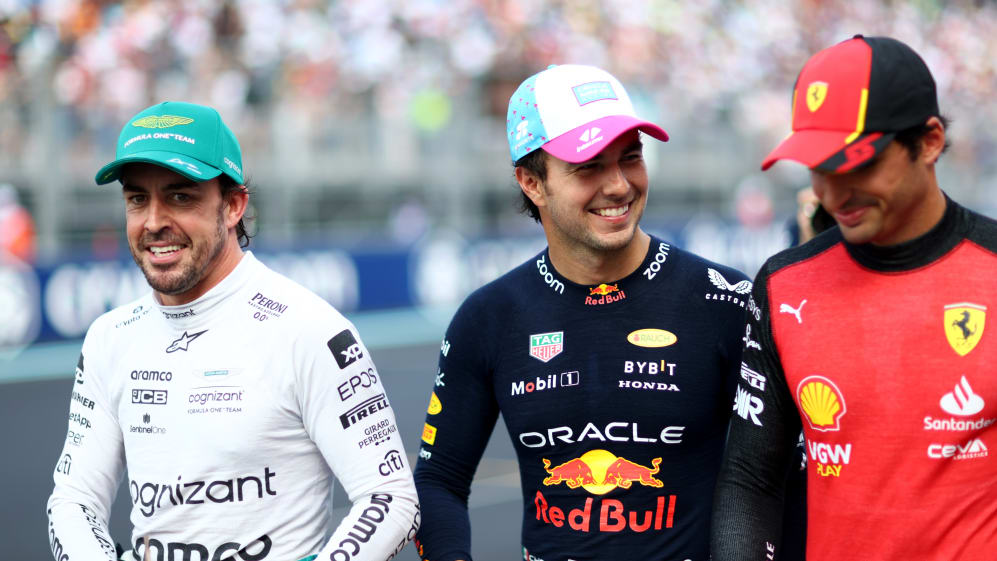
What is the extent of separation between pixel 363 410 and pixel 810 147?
1260 mm

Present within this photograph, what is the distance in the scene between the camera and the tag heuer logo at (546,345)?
3.01 m

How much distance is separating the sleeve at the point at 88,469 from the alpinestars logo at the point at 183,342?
0.81 ft

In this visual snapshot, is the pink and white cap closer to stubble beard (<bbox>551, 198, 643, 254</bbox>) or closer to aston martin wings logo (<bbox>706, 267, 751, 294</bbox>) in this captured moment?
stubble beard (<bbox>551, 198, 643, 254</bbox>)

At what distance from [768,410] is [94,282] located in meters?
12.6

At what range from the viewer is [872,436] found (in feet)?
7.54

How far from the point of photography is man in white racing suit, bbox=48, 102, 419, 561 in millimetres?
2822

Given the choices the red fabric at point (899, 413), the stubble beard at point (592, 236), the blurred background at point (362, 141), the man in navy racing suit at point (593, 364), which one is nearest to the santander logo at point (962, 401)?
the red fabric at point (899, 413)

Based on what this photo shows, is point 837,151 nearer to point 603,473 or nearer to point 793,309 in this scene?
point 793,309

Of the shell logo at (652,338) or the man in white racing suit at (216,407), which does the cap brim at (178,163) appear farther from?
the shell logo at (652,338)

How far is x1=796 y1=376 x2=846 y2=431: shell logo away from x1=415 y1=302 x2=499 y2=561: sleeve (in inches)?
37.3

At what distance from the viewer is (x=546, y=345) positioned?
3.03 metres

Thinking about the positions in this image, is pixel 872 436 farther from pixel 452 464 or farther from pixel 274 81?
pixel 274 81

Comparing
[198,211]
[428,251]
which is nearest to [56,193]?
[428,251]

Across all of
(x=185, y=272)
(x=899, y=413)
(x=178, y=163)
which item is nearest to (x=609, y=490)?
(x=899, y=413)
